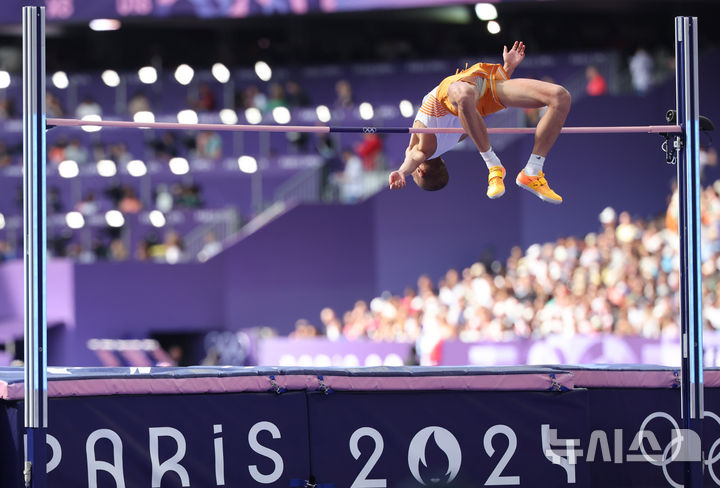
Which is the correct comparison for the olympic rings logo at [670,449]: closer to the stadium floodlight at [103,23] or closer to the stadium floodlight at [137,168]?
the stadium floodlight at [103,23]

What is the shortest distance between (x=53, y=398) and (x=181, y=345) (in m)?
16.6

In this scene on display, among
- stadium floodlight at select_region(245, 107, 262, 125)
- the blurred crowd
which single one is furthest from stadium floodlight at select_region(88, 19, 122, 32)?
the blurred crowd

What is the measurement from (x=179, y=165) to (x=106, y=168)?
58.6 inches

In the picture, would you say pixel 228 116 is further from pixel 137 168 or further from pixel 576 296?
pixel 576 296

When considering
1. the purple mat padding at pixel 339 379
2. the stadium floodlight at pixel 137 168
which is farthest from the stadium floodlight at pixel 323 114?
the purple mat padding at pixel 339 379

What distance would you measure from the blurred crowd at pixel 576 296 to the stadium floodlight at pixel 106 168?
740cm

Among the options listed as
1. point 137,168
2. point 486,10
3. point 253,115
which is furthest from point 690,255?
point 137,168

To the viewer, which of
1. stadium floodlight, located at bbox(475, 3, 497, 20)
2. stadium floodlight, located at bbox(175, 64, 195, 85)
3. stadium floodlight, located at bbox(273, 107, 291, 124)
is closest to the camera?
stadium floodlight, located at bbox(475, 3, 497, 20)

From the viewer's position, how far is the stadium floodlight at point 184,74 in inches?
976

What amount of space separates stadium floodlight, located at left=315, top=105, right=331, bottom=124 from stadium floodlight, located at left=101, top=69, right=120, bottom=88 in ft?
18.3

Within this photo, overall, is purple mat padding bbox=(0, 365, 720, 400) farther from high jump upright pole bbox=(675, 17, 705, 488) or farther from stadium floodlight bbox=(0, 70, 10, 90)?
stadium floodlight bbox=(0, 70, 10, 90)

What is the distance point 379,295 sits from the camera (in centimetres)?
2225

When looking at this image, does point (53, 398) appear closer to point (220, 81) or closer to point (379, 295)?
point (379, 295)

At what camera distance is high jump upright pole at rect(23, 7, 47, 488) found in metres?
5.56
